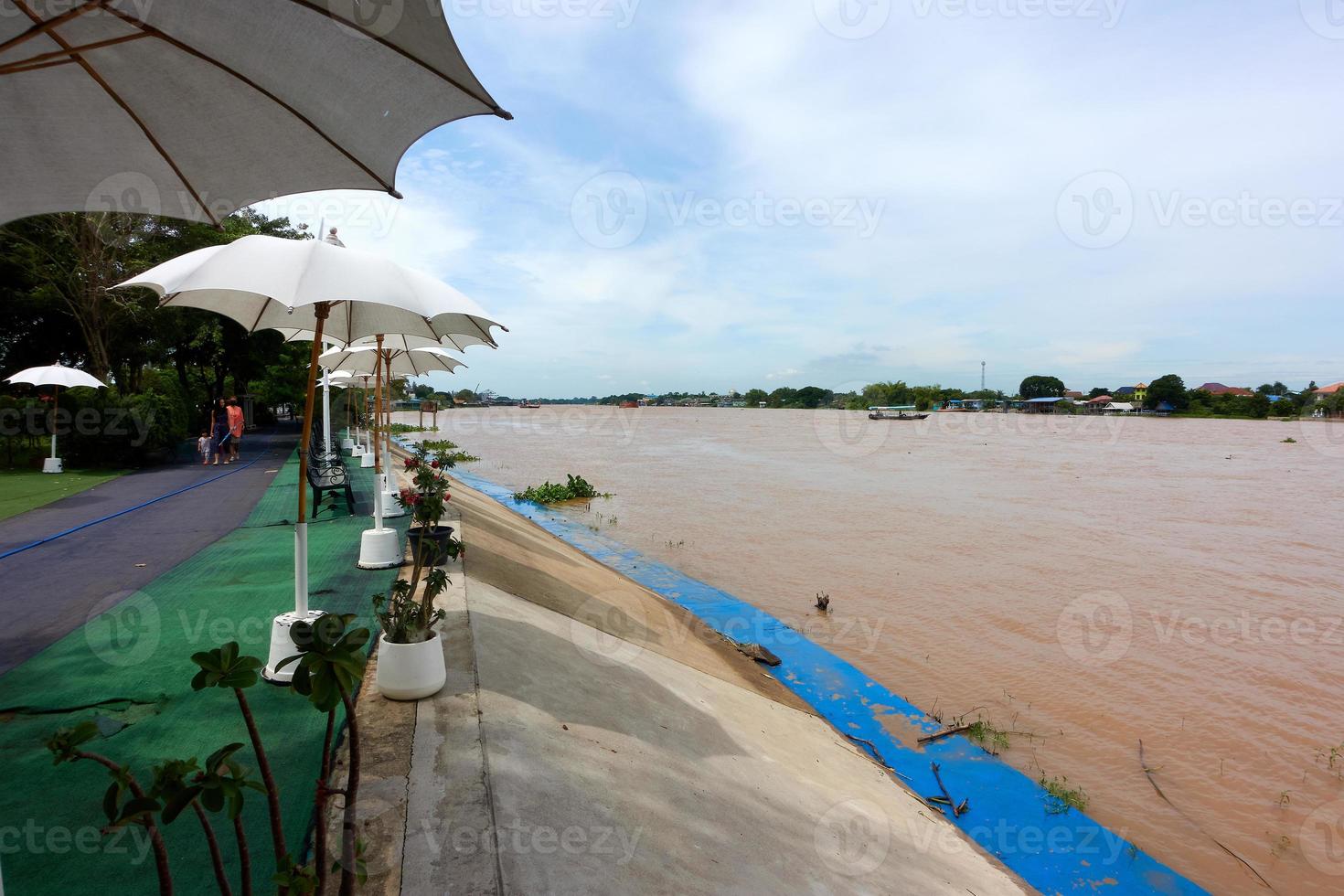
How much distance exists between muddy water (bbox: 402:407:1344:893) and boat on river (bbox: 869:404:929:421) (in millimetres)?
80575

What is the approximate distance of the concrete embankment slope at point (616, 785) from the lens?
2684mm

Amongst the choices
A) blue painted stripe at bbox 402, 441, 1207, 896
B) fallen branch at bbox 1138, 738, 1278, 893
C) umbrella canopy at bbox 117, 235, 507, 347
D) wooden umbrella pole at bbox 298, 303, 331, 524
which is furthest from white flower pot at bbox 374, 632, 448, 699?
fallen branch at bbox 1138, 738, 1278, 893

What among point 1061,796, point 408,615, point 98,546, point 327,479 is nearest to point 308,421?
point 408,615

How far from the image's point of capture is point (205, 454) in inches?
618

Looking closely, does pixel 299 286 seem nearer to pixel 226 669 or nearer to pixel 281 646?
pixel 281 646

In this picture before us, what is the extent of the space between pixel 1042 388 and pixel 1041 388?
0.17m

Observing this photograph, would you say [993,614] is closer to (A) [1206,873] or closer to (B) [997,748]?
(B) [997,748]

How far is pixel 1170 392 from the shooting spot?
103 meters

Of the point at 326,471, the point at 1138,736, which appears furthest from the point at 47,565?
the point at 1138,736

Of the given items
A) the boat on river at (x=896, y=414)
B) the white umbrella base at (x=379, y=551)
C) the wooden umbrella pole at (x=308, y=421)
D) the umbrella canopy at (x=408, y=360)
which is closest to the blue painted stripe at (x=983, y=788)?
the white umbrella base at (x=379, y=551)

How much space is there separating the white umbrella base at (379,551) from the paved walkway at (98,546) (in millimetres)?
1793

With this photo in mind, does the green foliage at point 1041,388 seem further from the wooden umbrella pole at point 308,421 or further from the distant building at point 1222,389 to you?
the wooden umbrella pole at point 308,421

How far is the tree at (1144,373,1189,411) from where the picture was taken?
336 feet

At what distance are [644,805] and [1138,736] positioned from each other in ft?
21.1
